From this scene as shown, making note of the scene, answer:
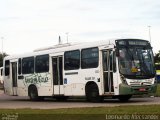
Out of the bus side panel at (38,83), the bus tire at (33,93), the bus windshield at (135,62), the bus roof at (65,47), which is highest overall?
the bus roof at (65,47)

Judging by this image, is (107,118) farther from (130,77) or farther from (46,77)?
(46,77)

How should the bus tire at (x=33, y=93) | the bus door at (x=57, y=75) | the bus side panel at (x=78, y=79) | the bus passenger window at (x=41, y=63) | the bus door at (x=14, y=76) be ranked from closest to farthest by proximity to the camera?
the bus side panel at (x=78, y=79) < the bus door at (x=57, y=75) < the bus passenger window at (x=41, y=63) < the bus tire at (x=33, y=93) < the bus door at (x=14, y=76)

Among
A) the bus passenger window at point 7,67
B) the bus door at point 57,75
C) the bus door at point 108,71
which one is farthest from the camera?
the bus passenger window at point 7,67

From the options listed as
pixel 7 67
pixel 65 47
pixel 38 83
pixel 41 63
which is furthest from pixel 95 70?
pixel 7 67

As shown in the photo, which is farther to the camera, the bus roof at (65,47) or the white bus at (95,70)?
the bus roof at (65,47)

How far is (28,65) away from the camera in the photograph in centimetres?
2972

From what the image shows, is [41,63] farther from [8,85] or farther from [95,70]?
[95,70]

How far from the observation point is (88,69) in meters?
24.2

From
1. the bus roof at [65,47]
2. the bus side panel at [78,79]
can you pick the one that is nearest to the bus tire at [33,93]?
the bus roof at [65,47]

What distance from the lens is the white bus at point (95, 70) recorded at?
2270 centimetres

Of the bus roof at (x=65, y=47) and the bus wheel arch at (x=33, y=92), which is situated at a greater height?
the bus roof at (x=65, y=47)

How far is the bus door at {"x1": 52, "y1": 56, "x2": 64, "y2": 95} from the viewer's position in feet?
86.8

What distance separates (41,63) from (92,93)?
5390 millimetres

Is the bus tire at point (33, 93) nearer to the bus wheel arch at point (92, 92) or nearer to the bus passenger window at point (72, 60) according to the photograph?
the bus passenger window at point (72, 60)
